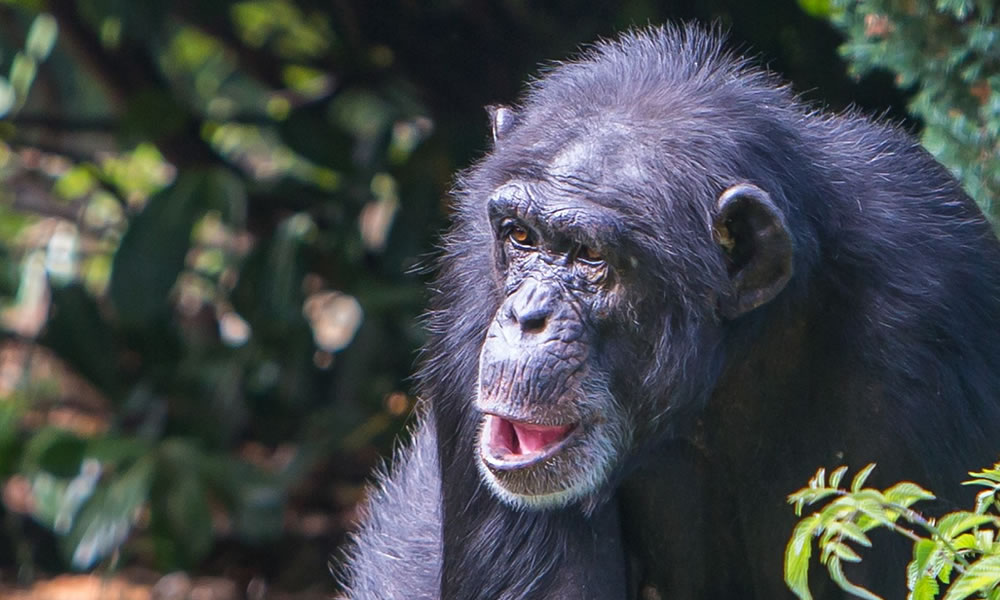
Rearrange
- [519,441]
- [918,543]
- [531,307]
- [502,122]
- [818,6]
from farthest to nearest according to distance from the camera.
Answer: [818,6] → [502,122] → [519,441] → [531,307] → [918,543]

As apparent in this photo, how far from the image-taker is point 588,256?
303 centimetres

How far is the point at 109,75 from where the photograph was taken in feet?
19.9

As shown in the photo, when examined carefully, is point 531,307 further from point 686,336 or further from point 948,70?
point 948,70

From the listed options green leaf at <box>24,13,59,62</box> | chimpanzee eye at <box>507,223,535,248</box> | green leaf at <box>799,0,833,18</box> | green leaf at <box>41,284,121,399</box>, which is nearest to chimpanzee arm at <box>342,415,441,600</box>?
chimpanzee eye at <box>507,223,535,248</box>

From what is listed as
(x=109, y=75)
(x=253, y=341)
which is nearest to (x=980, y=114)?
(x=253, y=341)

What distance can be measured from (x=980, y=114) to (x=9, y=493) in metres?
5.14

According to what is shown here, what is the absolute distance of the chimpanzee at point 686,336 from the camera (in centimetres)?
300

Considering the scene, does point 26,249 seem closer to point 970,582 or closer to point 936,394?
point 936,394

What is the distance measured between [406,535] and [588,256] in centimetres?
125

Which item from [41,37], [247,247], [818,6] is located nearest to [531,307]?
[818,6]

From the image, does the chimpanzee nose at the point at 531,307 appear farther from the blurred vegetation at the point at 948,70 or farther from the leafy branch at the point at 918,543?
the blurred vegetation at the point at 948,70

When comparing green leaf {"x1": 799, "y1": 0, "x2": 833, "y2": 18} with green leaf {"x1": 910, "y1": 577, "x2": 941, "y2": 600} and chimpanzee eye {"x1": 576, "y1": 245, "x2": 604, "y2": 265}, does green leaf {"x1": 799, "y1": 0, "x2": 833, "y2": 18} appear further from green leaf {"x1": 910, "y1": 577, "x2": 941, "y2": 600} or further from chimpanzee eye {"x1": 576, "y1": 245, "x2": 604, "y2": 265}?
green leaf {"x1": 910, "y1": 577, "x2": 941, "y2": 600}

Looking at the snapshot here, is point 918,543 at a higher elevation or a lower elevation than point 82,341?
lower

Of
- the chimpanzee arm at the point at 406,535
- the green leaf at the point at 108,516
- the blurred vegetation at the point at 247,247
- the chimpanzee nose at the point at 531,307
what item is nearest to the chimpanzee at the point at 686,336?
the chimpanzee nose at the point at 531,307
